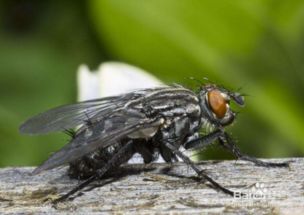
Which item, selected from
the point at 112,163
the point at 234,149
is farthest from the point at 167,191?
the point at 234,149

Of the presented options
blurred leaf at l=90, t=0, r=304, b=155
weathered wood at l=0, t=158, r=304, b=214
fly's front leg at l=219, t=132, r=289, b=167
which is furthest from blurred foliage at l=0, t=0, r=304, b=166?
weathered wood at l=0, t=158, r=304, b=214

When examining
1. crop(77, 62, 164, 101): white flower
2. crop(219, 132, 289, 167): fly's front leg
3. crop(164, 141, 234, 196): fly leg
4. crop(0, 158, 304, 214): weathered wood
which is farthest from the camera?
crop(77, 62, 164, 101): white flower

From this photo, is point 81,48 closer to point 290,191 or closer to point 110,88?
point 110,88

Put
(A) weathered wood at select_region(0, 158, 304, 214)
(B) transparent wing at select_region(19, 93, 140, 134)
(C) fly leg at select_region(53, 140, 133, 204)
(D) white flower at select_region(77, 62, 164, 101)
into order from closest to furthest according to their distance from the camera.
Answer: (A) weathered wood at select_region(0, 158, 304, 214) → (C) fly leg at select_region(53, 140, 133, 204) → (B) transparent wing at select_region(19, 93, 140, 134) → (D) white flower at select_region(77, 62, 164, 101)

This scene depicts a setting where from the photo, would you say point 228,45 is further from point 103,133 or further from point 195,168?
point 195,168

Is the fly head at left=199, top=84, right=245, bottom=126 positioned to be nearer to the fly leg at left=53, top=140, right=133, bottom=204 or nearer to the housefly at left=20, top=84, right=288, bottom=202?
the housefly at left=20, top=84, right=288, bottom=202

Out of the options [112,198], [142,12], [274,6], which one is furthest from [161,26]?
[112,198]
